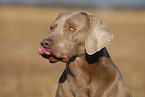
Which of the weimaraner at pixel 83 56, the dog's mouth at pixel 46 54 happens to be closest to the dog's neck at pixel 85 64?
the weimaraner at pixel 83 56

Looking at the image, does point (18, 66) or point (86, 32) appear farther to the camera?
point (18, 66)

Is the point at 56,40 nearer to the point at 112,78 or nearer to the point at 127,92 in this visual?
the point at 112,78

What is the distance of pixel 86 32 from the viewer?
11.1ft

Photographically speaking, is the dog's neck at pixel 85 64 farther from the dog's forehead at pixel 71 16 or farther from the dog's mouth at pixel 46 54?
the dog's forehead at pixel 71 16

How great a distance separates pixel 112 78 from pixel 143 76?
374cm

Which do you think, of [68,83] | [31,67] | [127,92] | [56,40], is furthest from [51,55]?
[31,67]

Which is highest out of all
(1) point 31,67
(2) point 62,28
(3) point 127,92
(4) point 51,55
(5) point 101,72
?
(2) point 62,28

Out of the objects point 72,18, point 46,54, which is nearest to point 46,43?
point 46,54

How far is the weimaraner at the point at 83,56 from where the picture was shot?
10.5ft

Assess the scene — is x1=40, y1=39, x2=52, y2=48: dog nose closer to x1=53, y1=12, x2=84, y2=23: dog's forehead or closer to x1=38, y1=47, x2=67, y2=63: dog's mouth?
x1=38, y1=47, x2=67, y2=63: dog's mouth

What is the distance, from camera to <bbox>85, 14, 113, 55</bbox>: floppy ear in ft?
10.4

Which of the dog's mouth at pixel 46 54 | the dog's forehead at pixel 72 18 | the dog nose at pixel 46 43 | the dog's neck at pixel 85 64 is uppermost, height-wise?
the dog's forehead at pixel 72 18

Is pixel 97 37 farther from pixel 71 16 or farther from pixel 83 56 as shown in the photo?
pixel 71 16

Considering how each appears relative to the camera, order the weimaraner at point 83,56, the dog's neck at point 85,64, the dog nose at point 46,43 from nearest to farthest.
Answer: the dog nose at point 46,43 < the weimaraner at point 83,56 < the dog's neck at point 85,64
